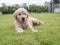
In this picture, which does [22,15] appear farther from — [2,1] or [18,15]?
[2,1]

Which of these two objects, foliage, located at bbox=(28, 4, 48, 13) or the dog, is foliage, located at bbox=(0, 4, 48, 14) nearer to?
foliage, located at bbox=(28, 4, 48, 13)

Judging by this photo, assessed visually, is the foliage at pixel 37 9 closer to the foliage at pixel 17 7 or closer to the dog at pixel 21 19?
the foliage at pixel 17 7

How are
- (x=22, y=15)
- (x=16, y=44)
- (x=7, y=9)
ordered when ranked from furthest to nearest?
(x=7, y=9) → (x=22, y=15) → (x=16, y=44)

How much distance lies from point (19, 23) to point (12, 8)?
973 centimetres

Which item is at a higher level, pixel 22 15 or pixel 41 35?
pixel 22 15

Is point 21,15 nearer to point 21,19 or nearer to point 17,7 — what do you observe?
point 21,19

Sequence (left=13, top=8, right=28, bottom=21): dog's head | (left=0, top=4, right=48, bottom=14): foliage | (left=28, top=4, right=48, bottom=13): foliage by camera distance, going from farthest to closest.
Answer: (left=28, top=4, right=48, bottom=13): foliage, (left=0, top=4, right=48, bottom=14): foliage, (left=13, top=8, right=28, bottom=21): dog's head

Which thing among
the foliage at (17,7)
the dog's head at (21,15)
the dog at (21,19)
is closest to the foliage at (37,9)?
the foliage at (17,7)

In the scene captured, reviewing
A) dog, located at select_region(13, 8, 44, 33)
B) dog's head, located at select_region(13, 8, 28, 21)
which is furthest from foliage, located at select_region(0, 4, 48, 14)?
dog's head, located at select_region(13, 8, 28, 21)

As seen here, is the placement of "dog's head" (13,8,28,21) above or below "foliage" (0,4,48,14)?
above

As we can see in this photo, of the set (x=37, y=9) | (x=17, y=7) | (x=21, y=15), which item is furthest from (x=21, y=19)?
(x=37, y=9)

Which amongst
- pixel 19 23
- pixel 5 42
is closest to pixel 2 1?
pixel 19 23

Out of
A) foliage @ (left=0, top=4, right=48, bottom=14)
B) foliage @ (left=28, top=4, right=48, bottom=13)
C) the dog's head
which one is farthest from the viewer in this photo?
foliage @ (left=28, top=4, right=48, bottom=13)

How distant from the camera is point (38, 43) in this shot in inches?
151
